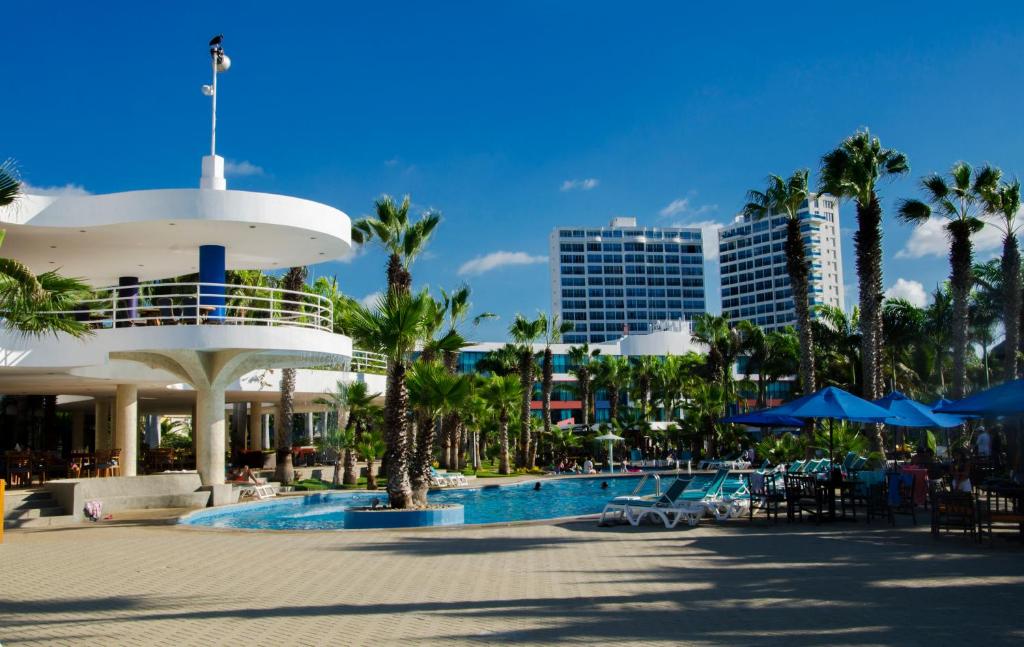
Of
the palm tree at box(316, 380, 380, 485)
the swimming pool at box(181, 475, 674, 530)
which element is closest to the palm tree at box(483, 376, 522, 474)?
the swimming pool at box(181, 475, 674, 530)

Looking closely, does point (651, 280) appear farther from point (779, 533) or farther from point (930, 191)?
point (779, 533)

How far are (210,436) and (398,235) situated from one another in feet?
31.8

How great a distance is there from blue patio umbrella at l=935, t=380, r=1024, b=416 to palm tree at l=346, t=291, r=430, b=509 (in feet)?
30.7

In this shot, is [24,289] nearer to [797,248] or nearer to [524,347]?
[797,248]

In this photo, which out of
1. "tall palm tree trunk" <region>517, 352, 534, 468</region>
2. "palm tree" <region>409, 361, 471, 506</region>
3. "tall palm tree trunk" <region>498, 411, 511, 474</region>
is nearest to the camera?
"palm tree" <region>409, 361, 471, 506</region>

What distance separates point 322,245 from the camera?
23359 millimetres

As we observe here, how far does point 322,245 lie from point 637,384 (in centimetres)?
4406

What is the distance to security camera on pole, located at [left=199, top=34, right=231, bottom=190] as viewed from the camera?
21.7 meters

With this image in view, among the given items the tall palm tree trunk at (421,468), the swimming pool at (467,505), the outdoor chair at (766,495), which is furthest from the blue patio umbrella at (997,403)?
the tall palm tree trunk at (421,468)

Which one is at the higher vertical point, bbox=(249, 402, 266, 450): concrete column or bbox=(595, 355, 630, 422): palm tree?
bbox=(595, 355, 630, 422): palm tree

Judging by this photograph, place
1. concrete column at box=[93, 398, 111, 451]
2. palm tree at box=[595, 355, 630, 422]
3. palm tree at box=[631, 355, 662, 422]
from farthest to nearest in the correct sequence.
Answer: palm tree at box=[595, 355, 630, 422]
palm tree at box=[631, 355, 662, 422]
concrete column at box=[93, 398, 111, 451]

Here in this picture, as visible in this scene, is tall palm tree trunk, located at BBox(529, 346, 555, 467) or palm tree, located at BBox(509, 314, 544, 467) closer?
palm tree, located at BBox(509, 314, 544, 467)

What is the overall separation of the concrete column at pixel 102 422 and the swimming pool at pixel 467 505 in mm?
13069

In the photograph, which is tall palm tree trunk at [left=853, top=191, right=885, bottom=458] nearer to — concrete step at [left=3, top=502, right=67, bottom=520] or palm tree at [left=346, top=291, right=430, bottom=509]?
palm tree at [left=346, top=291, right=430, bottom=509]
